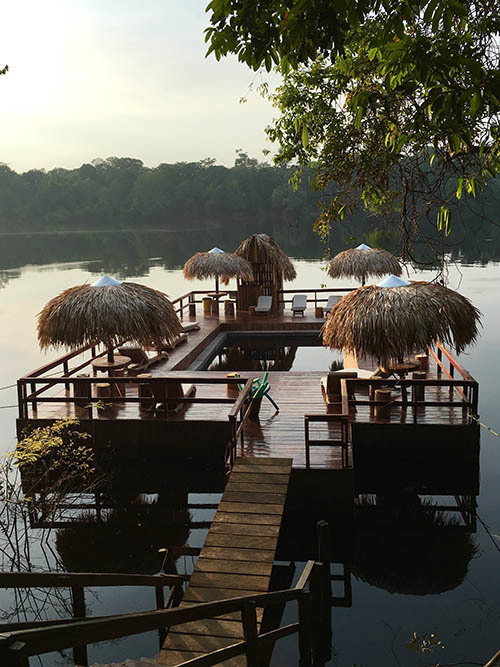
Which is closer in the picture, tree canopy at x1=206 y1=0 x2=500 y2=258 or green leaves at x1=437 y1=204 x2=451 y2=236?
tree canopy at x1=206 y1=0 x2=500 y2=258

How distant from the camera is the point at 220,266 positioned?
67.4ft

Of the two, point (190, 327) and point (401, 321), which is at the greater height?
point (401, 321)

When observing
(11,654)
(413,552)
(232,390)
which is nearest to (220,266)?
(232,390)

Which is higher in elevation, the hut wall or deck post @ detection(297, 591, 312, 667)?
the hut wall

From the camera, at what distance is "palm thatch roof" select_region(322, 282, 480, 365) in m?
9.84

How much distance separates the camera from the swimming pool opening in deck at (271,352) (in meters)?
17.9

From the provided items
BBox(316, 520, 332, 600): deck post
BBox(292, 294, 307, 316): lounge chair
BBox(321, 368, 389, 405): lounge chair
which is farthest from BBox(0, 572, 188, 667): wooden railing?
BBox(292, 294, 307, 316): lounge chair

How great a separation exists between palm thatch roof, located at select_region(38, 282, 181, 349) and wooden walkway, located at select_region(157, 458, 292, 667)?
12.8 ft

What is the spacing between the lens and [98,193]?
8494cm

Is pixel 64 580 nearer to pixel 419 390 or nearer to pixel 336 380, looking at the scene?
pixel 336 380

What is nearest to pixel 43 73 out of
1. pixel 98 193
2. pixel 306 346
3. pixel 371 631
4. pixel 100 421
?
pixel 100 421

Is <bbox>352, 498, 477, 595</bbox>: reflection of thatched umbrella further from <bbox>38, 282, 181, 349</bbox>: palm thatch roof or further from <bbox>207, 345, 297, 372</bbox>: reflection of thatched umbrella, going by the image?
<bbox>207, 345, 297, 372</bbox>: reflection of thatched umbrella

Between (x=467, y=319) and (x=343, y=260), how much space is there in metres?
11.8

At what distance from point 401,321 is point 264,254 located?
1233 centimetres
